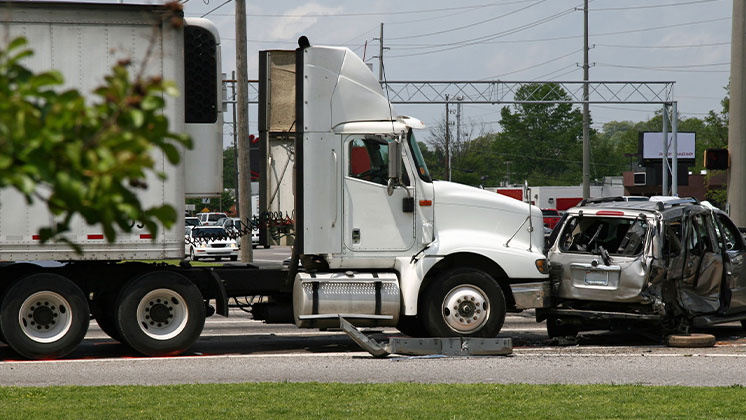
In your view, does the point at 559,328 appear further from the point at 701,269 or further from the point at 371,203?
the point at 371,203

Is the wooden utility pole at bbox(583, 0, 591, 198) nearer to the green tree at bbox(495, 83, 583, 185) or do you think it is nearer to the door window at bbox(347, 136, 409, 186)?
the door window at bbox(347, 136, 409, 186)

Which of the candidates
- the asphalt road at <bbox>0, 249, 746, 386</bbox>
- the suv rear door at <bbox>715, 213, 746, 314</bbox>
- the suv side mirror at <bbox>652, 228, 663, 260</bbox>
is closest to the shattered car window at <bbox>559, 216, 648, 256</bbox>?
the suv side mirror at <bbox>652, 228, 663, 260</bbox>

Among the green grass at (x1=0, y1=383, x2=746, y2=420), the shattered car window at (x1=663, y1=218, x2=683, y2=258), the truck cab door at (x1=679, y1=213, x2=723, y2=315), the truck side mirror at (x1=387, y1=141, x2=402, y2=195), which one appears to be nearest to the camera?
the green grass at (x1=0, y1=383, x2=746, y2=420)

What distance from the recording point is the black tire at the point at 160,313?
1141cm

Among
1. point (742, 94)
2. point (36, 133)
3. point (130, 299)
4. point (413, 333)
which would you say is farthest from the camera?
point (742, 94)

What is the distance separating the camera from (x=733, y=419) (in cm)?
750

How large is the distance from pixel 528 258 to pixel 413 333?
6.59 feet

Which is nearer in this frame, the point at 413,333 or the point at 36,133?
the point at 36,133

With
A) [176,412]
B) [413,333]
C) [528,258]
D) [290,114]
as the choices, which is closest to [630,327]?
[528,258]

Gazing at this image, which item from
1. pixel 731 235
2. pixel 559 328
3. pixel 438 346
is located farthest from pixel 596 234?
pixel 438 346

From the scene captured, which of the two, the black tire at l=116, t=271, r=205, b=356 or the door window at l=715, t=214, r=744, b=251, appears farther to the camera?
the door window at l=715, t=214, r=744, b=251

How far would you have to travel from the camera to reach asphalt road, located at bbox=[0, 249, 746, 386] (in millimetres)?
10094

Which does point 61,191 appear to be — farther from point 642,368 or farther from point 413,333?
point 413,333

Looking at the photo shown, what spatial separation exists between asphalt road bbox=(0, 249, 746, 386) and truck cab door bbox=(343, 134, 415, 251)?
4.77 feet
